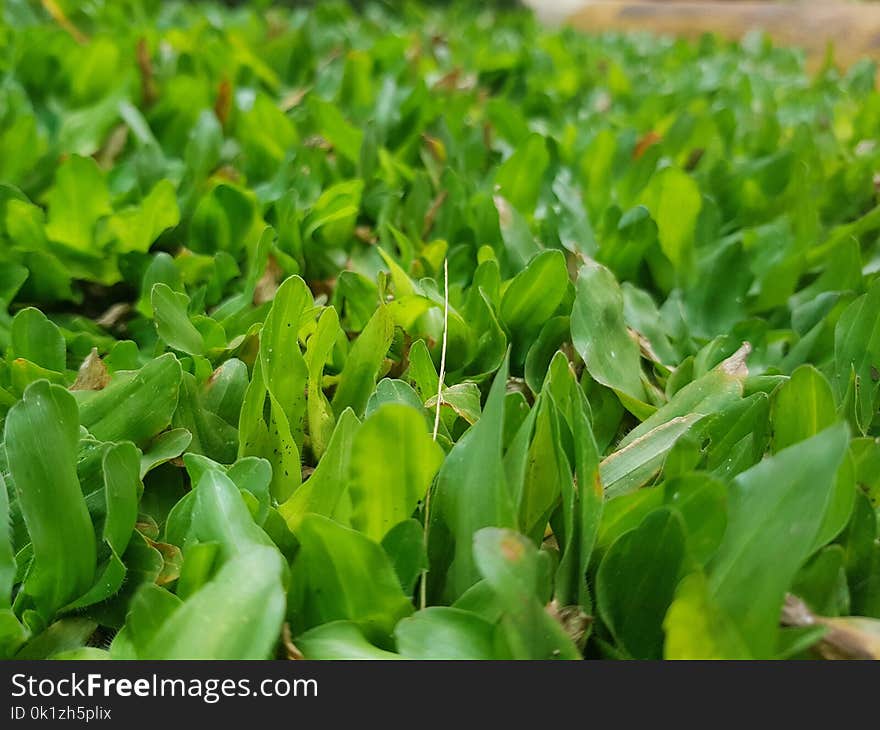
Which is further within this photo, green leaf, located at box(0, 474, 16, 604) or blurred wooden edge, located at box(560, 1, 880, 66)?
blurred wooden edge, located at box(560, 1, 880, 66)

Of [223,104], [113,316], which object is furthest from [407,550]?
[223,104]

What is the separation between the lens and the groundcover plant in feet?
2.26

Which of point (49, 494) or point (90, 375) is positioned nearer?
point (49, 494)

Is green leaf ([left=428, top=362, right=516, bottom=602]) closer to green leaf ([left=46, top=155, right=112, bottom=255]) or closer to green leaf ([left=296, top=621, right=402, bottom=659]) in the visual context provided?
green leaf ([left=296, top=621, right=402, bottom=659])

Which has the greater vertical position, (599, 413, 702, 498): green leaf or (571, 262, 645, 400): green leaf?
(571, 262, 645, 400): green leaf

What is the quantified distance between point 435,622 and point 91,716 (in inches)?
10.1

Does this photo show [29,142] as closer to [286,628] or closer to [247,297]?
[247,297]

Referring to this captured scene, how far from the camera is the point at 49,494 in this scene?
0.74m

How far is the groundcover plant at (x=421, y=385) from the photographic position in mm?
688

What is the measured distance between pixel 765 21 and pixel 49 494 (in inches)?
189

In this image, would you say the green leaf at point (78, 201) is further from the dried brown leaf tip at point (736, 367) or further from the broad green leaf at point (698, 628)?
the broad green leaf at point (698, 628)

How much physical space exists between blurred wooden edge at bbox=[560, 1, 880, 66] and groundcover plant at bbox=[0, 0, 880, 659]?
8.24 feet

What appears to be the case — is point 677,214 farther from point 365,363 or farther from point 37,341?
point 37,341

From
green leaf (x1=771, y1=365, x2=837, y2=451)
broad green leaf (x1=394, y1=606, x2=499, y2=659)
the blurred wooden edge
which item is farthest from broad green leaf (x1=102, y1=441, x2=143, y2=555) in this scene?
the blurred wooden edge
